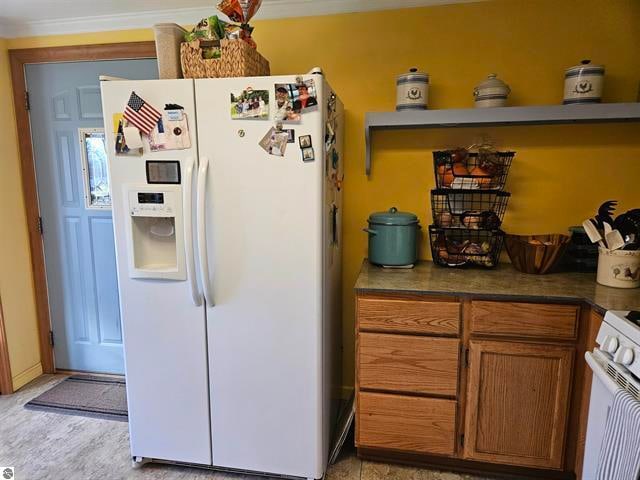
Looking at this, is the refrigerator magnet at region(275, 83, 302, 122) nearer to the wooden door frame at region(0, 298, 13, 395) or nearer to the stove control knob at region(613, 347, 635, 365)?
the stove control knob at region(613, 347, 635, 365)

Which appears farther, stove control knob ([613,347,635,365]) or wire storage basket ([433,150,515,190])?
wire storage basket ([433,150,515,190])

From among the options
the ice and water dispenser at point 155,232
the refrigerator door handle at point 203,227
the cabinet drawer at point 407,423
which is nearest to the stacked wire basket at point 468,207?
the cabinet drawer at point 407,423

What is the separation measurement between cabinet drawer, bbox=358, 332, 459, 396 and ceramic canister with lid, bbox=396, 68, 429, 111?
1.09m

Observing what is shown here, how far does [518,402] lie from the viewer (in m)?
1.73

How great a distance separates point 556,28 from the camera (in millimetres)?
1991

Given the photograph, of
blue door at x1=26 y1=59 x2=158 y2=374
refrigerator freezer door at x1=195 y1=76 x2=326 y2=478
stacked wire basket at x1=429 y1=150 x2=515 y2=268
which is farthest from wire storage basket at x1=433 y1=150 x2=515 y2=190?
blue door at x1=26 y1=59 x2=158 y2=374

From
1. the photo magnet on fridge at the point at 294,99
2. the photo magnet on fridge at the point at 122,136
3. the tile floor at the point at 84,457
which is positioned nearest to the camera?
the photo magnet on fridge at the point at 294,99

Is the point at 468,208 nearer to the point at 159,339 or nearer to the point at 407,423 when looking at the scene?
the point at 407,423

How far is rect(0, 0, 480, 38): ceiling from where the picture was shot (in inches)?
82.8

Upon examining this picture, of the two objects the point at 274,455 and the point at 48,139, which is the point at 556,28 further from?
the point at 48,139

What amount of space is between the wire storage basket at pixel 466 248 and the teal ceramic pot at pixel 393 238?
12 cm

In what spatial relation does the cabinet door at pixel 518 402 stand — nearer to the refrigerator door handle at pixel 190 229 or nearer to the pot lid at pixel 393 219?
the pot lid at pixel 393 219

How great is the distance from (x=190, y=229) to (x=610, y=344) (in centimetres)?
150

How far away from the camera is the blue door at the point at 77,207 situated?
247 centimetres
